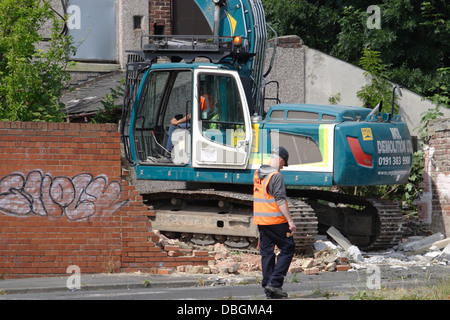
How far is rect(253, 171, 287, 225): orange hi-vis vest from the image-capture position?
33.0ft

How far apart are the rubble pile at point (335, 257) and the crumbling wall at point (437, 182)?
810 millimetres

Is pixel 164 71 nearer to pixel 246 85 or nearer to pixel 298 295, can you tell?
pixel 246 85

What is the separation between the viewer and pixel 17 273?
11.9 m

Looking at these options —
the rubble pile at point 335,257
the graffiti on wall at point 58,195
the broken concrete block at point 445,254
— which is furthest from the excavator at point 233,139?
the graffiti on wall at point 58,195

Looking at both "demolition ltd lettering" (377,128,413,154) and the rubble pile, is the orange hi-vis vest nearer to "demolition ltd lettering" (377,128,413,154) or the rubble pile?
the rubble pile

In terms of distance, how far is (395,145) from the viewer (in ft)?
46.4

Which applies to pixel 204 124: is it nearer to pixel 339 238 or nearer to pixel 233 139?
pixel 233 139

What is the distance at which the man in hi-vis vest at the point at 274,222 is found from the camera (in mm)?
9922

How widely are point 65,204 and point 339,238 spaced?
5036 millimetres

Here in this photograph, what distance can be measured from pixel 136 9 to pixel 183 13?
126 centimetres

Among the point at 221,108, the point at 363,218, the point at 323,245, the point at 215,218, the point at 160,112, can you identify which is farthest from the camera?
the point at 363,218

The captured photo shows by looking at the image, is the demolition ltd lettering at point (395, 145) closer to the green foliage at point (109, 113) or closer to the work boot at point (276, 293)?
the work boot at point (276, 293)

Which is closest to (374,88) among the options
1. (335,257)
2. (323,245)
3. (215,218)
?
(323,245)

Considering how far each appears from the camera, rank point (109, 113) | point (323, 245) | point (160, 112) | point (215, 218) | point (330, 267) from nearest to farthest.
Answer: point (330, 267), point (323, 245), point (215, 218), point (160, 112), point (109, 113)
